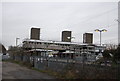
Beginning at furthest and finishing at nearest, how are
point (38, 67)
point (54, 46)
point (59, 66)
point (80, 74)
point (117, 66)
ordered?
point (54, 46) → point (38, 67) → point (59, 66) → point (80, 74) → point (117, 66)

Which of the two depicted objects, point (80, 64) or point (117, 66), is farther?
point (80, 64)

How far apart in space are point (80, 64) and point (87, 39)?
111346 mm

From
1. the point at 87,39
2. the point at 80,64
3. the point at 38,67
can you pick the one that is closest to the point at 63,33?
the point at 87,39

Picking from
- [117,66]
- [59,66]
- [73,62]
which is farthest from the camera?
[59,66]

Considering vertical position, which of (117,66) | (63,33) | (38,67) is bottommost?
(38,67)

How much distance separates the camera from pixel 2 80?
13.5 meters

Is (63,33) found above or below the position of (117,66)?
above

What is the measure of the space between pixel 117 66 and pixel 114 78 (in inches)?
28.3

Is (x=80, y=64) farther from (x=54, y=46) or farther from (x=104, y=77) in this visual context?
(x=54, y=46)

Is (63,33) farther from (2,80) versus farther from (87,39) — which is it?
(2,80)

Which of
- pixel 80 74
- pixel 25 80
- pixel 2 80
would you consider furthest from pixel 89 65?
pixel 2 80

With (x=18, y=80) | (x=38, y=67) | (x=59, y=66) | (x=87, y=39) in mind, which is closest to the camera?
(x=18, y=80)

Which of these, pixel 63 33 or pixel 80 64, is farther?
pixel 63 33

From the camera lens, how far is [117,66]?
11016 mm
